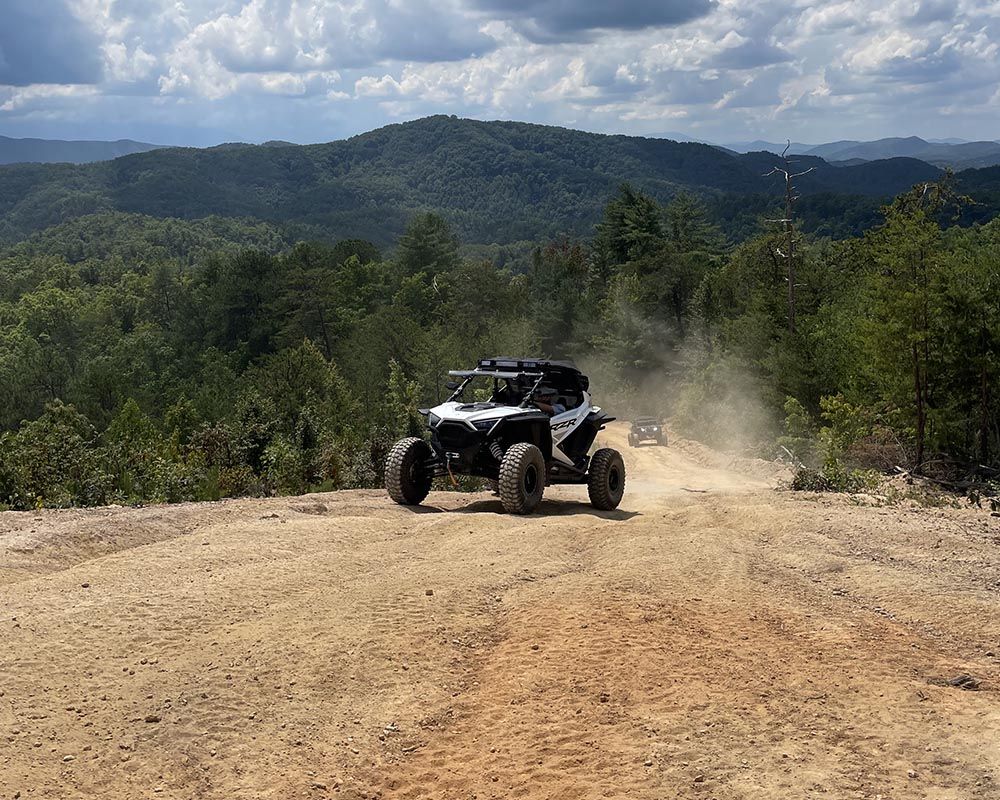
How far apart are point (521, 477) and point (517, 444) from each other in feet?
1.82

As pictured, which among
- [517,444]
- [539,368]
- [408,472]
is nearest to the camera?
[517,444]

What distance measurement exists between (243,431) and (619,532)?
17787mm

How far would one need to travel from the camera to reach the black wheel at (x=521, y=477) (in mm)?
12984

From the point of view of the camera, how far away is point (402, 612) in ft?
26.2

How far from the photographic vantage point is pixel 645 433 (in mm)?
42094

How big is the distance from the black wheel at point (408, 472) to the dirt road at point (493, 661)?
272 cm

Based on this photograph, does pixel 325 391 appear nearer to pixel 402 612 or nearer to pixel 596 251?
pixel 596 251

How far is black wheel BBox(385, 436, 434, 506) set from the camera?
13984 millimetres

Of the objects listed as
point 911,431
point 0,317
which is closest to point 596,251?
point 911,431

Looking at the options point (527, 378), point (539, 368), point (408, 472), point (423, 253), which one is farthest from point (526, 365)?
point (423, 253)

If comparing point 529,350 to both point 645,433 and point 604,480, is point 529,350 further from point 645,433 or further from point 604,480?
point 604,480

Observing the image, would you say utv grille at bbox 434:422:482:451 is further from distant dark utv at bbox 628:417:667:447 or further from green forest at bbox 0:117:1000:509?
distant dark utv at bbox 628:417:667:447

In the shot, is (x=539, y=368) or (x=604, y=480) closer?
(x=604, y=480)

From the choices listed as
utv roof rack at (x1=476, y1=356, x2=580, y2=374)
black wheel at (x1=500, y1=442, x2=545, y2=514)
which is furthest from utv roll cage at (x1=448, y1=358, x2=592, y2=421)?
black wheel at (x1=500, y1=442, x2=545, y2=514)
